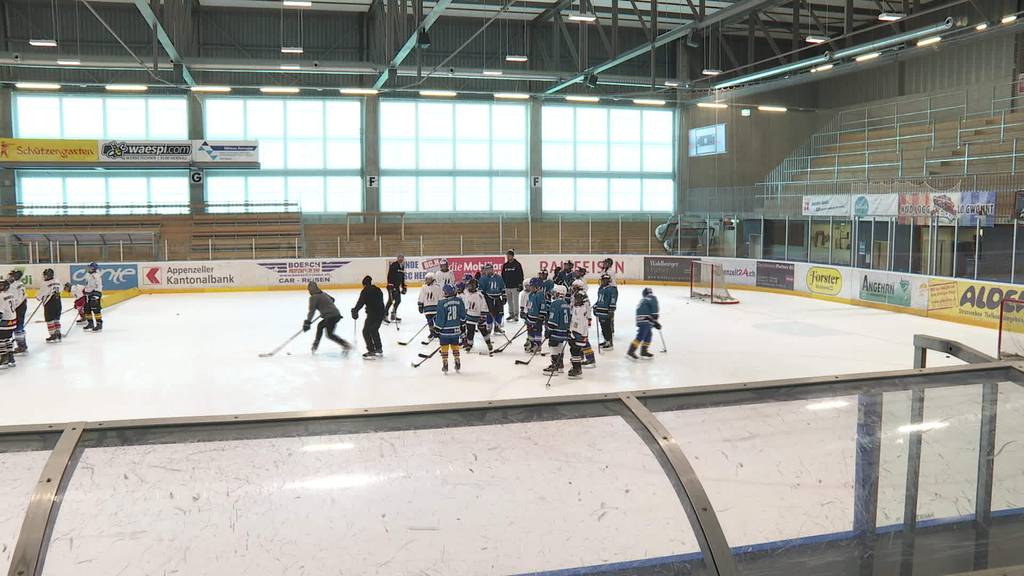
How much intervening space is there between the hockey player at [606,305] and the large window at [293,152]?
21423mm

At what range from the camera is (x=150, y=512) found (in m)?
2.63

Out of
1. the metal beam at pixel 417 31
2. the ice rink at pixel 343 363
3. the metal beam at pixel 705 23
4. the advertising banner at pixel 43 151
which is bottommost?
the ice rink at pixel 343 363

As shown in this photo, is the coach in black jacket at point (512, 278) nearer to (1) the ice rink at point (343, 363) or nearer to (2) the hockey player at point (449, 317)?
(1) the ice rink at point (343, 363)

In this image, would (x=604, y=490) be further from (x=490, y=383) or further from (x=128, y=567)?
(x=490, y=383)

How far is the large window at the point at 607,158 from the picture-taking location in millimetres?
37344

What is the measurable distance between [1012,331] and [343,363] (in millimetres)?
11972

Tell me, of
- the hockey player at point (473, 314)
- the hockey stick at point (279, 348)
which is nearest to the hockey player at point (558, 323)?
the hockey player at point (473, 314)

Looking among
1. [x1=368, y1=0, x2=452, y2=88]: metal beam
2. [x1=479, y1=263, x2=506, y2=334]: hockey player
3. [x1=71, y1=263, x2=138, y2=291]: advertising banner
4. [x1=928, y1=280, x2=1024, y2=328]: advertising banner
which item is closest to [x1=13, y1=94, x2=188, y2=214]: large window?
[x1=71, y1=263, x2=138, y2=291]: advertising banner

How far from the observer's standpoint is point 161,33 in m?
23.1

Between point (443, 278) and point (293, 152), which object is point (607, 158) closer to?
point (293, 152)

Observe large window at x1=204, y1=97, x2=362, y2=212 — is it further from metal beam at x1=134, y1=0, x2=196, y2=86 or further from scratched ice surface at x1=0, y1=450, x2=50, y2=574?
scratched ice surface at x1=0, y1=450, x2=50, y2=574

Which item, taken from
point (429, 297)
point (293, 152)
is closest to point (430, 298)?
point (429, 297)

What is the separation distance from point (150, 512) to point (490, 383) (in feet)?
32.7

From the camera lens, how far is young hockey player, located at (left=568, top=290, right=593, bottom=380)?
12445mm
